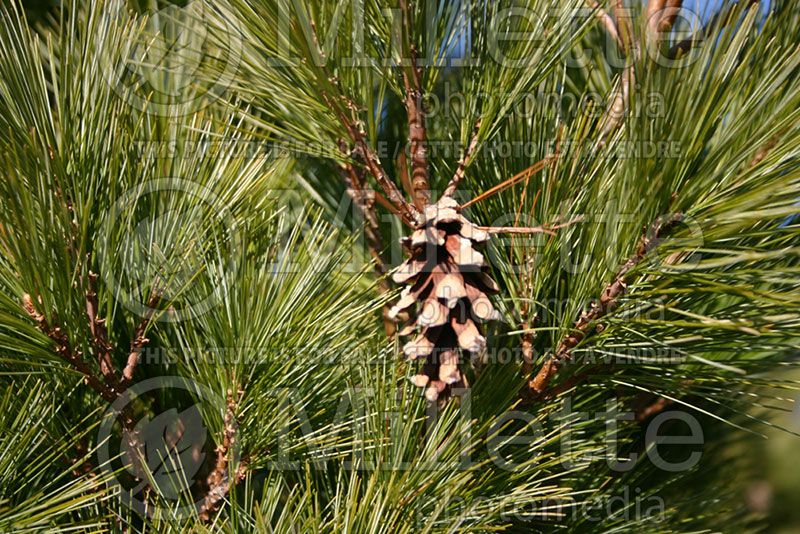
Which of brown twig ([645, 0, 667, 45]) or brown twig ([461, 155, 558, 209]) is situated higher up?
brown twig ([645, 0, 667, 45])

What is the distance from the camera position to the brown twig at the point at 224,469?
2.21ft

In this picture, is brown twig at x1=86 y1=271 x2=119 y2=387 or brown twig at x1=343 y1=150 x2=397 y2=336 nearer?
brown twig at x1=86 y1=271 x2=119 y2=387

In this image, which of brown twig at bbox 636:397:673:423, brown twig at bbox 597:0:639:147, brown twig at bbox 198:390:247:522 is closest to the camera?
brown twig at bbox 597:0:639:147

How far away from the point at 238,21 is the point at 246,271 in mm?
226

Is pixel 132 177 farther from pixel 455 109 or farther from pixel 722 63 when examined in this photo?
pixel 722 63

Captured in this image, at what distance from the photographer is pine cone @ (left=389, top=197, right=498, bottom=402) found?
63 centimetres

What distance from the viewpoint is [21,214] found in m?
0.57

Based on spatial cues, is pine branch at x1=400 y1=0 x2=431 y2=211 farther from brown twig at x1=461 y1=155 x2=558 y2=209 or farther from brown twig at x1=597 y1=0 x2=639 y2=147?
brown twig at x1=597 y1=0 x2=639 y2=147

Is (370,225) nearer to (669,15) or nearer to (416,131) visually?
(416,131)

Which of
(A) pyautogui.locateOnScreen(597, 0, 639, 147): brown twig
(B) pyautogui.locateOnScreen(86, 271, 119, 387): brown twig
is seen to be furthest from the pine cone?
(B) pyautogui.locateOnScreen(86, 271, 119, 387): brown twig

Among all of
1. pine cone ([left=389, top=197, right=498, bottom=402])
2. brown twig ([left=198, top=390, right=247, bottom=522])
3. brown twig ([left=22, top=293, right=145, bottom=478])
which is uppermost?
pine cone ([left=389, top=197, right=498, bottom=402])

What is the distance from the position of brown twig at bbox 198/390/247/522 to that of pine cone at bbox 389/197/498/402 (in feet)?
0.57

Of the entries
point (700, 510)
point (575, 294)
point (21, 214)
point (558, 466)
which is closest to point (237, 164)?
point (21, 214)

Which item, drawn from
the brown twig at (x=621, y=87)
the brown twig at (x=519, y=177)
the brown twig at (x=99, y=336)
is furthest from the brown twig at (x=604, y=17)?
the brown twig at (x=99, y=336)
